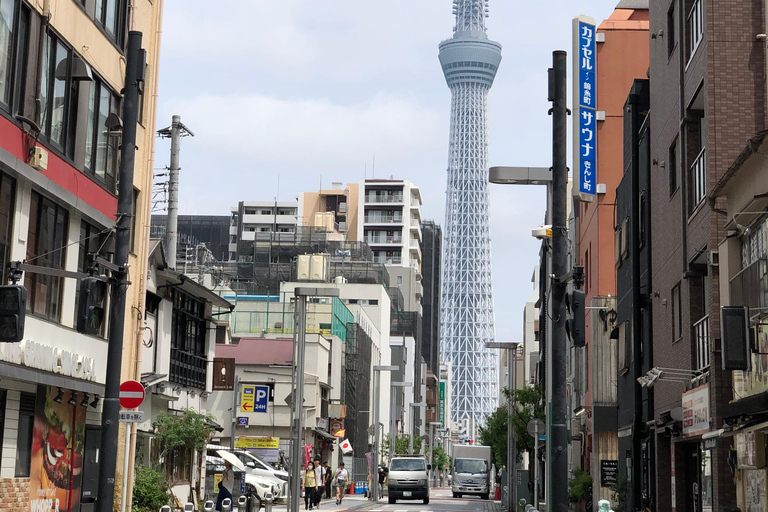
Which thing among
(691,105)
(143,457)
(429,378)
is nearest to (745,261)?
(691,105)

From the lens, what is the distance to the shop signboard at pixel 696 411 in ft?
60.4

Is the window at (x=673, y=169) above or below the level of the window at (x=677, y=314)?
above

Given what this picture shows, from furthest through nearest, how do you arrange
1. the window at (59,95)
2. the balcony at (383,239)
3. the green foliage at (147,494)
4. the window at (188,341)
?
the balcony at (383,239)
the window at (188,341)
the green foliage at (147,494)
the window at (59,95)

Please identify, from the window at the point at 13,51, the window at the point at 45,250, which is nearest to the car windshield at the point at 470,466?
the window at the point at 45,250

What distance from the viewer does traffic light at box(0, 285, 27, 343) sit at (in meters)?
11.9

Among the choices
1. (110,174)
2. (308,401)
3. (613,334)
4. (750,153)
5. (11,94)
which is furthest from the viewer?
(308,401)

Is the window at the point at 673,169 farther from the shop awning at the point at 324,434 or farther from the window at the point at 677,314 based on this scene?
the shop awning at the point at 324,434

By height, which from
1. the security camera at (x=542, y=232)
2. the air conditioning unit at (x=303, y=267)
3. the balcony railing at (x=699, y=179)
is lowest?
the security camera at (x=542, y=232)

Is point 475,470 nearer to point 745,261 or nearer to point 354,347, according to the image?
point 354,347

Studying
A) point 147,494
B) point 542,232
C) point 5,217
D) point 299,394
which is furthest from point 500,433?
point 5,217

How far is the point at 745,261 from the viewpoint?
653 inches

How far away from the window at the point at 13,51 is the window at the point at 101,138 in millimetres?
3911

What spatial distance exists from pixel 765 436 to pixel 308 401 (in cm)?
4525

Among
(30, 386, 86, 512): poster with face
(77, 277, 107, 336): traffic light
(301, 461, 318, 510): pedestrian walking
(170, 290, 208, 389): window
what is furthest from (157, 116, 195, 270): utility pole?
(77, 277, 107, 336): traffic light
